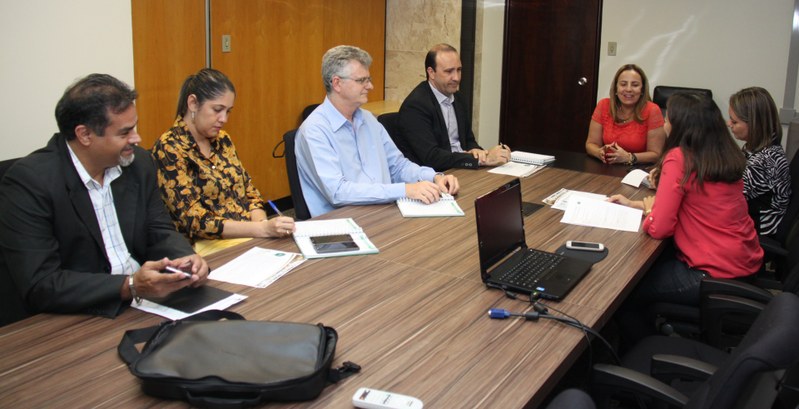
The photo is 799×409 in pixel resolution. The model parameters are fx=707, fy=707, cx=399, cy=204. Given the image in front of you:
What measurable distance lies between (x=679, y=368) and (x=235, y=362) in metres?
1.20

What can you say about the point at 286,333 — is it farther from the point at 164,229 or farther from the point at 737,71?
the point at 737,71

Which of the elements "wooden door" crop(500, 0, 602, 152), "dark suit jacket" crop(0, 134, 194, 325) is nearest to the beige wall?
"wooden door" crop(500, 0, 602, 152)

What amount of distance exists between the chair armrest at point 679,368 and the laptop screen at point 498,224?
1.79 feet

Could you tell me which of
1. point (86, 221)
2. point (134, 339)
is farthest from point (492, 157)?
point (134, 339)

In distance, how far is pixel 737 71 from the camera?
18.8 feet

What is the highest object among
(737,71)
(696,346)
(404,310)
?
(737,71)

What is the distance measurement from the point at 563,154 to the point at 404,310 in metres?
2.63

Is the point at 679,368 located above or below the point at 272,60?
below

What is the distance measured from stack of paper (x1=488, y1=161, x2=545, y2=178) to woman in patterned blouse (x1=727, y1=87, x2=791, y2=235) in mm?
1025

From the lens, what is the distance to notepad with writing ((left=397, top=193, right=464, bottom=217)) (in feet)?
9.53

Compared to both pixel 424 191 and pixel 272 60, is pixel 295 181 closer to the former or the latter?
pixel 424 191

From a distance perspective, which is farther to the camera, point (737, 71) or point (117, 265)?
point (737, 71)

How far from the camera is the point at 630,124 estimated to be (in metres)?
4.23

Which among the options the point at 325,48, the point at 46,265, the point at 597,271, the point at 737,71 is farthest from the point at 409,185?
the point at 737,71
